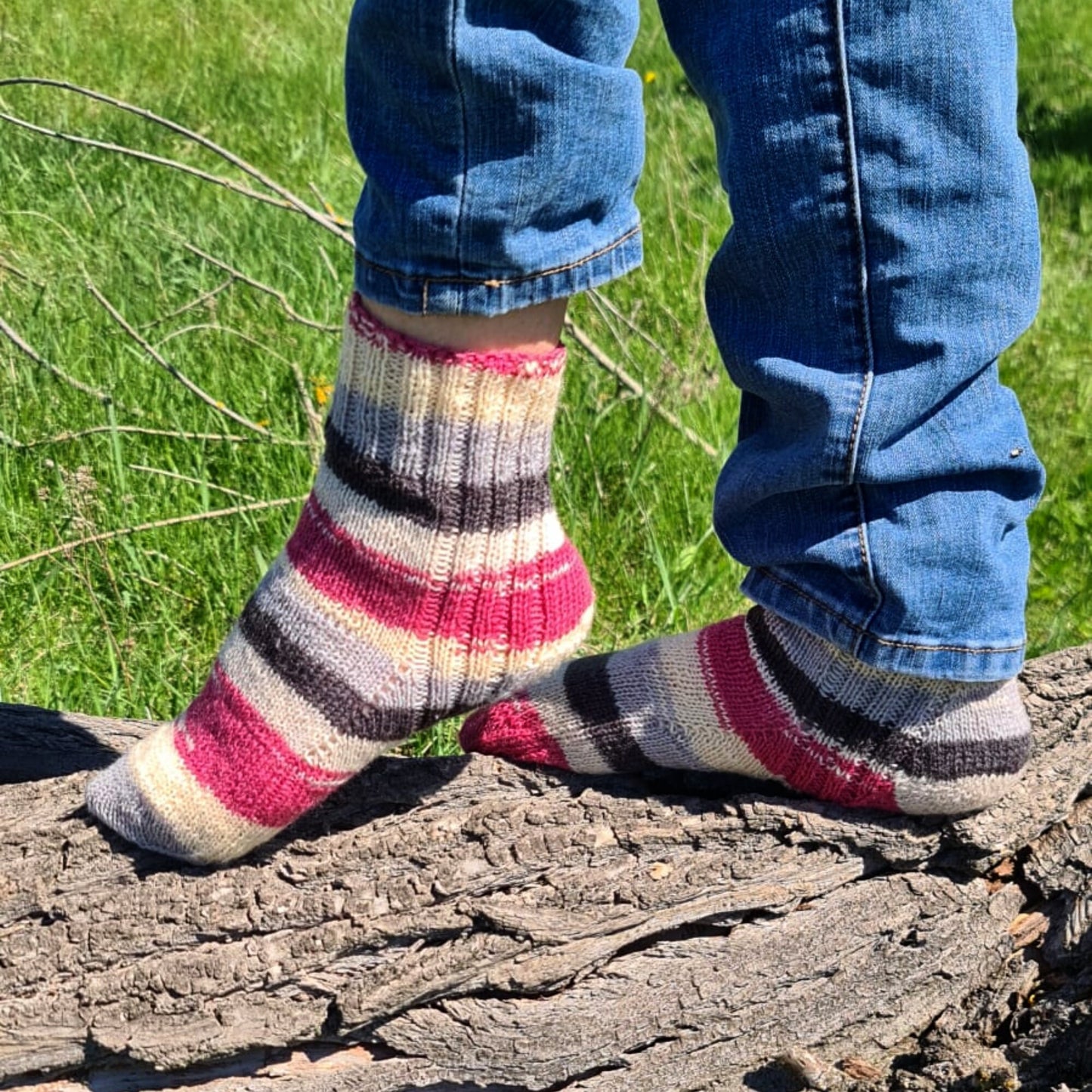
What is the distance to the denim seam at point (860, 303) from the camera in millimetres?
950

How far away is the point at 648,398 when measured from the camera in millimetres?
2422

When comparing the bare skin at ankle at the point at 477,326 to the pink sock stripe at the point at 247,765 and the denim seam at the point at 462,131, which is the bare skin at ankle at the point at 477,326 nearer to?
the denim seam at the point at 462,131

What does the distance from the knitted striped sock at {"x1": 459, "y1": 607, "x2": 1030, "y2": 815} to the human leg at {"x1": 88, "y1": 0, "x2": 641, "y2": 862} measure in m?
0.09

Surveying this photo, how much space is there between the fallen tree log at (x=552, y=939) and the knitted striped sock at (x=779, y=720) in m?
0.05

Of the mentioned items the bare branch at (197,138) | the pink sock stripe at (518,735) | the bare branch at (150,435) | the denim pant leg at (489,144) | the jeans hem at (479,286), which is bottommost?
the bare branch at (150,435)

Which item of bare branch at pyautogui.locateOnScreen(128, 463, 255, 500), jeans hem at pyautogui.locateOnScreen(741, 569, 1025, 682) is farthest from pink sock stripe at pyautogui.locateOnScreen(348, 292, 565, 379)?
bare branch at pyautogui.locateOnScreen(128, 463, 255, 500)

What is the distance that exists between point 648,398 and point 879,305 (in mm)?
1419

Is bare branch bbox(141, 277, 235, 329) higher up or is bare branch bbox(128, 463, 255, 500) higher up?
bare branch bbox(141, 277, 235, 329)

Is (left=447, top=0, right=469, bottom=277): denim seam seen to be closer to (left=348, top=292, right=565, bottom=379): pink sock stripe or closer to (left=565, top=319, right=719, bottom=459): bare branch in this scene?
(left=348, top=292, right=565, bottom=379): pink sock stripe

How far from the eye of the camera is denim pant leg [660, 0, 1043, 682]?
3.16ft

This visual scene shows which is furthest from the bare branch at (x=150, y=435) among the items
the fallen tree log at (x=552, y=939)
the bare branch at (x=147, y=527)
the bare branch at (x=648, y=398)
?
the fallen tree log at (x=552, y=939)

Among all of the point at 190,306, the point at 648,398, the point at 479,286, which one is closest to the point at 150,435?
the point at 190,306

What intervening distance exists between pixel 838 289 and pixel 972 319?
0.35 ft

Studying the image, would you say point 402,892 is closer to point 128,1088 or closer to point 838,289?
point 128,1088
